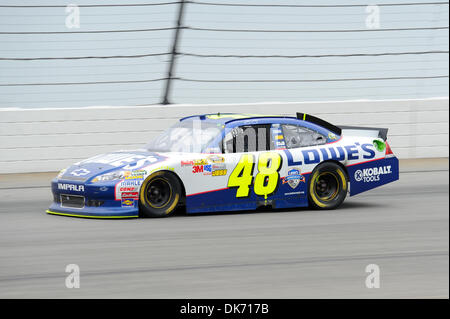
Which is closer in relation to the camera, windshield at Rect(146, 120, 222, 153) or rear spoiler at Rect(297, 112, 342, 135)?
windshield at Rect(146, 120, 222, 153)

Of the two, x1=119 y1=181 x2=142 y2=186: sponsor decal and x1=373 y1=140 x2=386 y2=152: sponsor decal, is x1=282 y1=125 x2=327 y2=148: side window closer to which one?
x1=373 y1=140 x2=386 y2=152: sponsor decal

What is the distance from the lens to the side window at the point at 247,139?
30.9 feet

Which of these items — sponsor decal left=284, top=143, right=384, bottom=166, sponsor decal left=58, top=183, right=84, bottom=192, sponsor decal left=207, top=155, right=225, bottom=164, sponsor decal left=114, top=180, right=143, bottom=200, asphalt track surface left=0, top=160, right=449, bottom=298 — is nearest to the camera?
asphalt track surface left=0, top=160, right=449, bottom=298

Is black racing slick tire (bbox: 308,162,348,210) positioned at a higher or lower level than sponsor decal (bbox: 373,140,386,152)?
lower

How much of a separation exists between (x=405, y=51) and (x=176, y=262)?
10958 mm

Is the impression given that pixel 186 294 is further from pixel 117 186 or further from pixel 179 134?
pixel 179 134

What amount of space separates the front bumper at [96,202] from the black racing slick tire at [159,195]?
13 centimetres

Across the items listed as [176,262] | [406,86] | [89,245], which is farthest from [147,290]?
[406,86]

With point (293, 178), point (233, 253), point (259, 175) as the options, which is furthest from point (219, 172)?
point (233, 253)

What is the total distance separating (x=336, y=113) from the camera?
15164 mm

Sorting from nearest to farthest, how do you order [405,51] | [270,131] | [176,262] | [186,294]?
[186,294]
[176,262]
[270,131]
[405,51]

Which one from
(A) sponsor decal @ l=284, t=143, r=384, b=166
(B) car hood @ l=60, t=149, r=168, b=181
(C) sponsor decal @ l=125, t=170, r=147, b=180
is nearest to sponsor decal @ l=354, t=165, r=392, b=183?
(A) sponsor decal @ l=284, t=143, r=384, b=166

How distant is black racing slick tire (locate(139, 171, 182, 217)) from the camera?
8.92m

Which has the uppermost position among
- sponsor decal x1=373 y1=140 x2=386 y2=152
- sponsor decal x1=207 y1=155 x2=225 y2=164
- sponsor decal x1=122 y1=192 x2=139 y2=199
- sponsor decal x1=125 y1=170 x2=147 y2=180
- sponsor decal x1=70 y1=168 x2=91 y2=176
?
sponsor decal x1=373 y1=140 x2=386 y2=152
